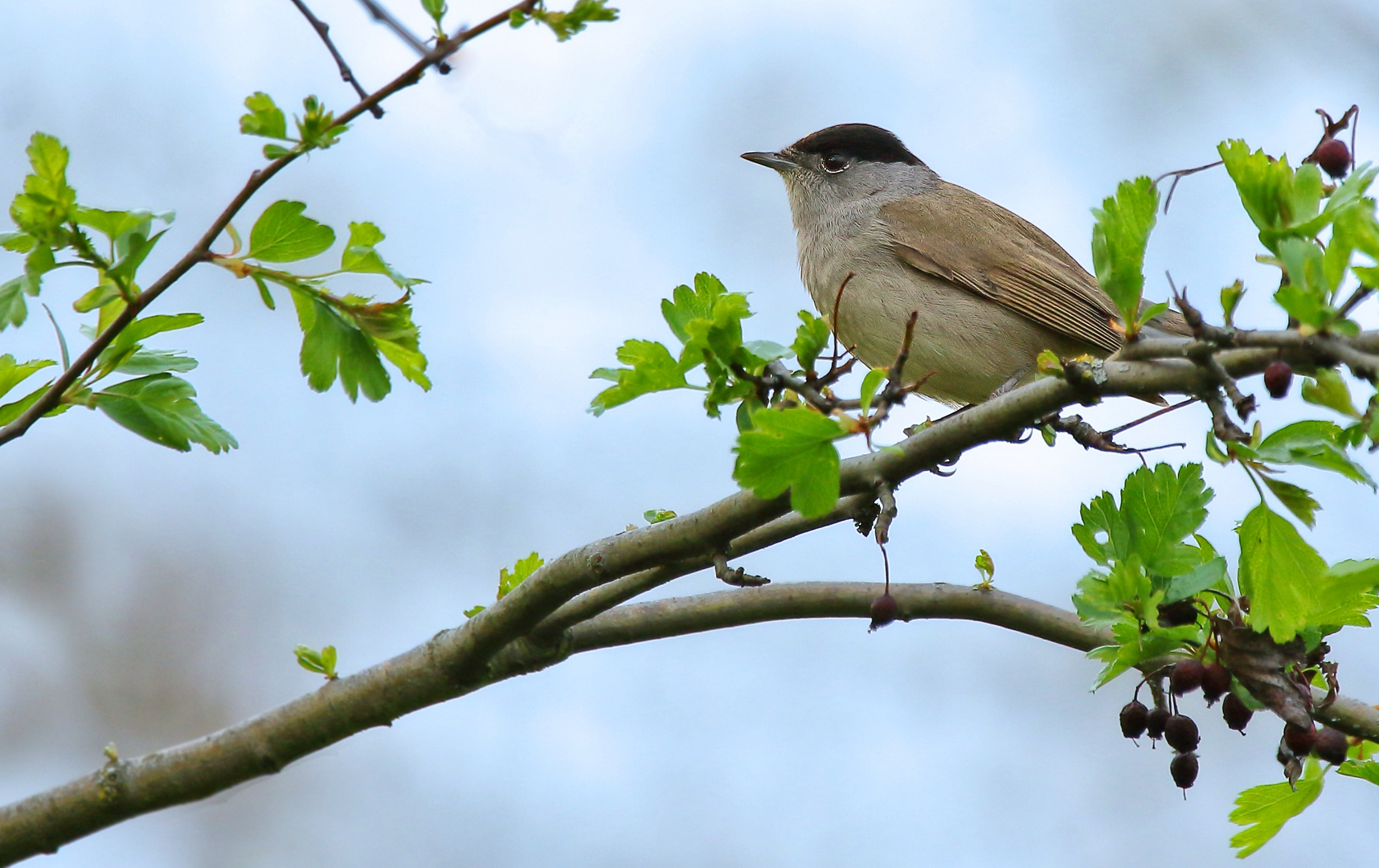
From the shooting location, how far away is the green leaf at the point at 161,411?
2580mm

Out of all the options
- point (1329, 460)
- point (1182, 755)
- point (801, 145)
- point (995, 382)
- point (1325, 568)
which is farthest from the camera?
point (801, 145)

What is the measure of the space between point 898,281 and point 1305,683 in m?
3.24

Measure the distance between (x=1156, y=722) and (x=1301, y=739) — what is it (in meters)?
0.33

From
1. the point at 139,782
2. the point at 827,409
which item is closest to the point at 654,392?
the point at 827,409

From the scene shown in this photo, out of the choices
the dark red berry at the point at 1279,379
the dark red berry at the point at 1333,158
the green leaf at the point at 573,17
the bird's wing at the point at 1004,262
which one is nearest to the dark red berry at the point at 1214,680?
the dark red berry at the point at 1279,379

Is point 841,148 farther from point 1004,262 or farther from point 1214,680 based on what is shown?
point 1214,680

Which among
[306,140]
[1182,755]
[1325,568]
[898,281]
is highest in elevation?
[898,281]

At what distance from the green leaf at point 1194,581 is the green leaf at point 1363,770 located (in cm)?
50

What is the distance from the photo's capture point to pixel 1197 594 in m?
2.64

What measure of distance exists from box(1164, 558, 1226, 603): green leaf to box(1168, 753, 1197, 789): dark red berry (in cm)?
42

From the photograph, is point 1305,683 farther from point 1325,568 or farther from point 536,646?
point 536,646

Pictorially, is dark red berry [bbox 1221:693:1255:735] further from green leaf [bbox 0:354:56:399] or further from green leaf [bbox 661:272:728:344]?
green leaf [bbox 0:354:56:399]

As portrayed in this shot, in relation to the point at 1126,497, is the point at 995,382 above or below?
above

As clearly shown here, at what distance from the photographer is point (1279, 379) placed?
Result: 190 cm
